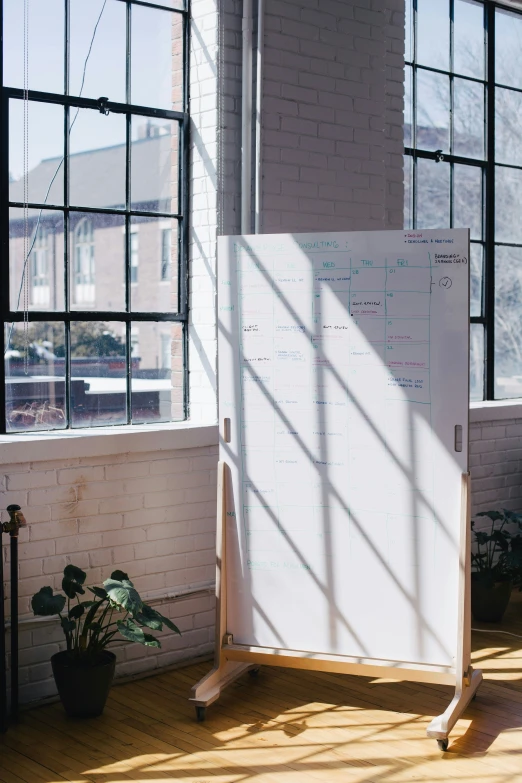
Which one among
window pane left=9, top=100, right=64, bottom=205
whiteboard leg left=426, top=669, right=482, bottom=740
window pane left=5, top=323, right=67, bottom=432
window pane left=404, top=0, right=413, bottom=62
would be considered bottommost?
whiteboard leg left=426, top=669, right=482, bottom=740

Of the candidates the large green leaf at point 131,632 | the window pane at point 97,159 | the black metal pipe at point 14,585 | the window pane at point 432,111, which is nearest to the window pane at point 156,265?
the window pane at point 97,159

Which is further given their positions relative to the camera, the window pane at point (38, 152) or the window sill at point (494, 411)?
the window sill at point (494, 411)

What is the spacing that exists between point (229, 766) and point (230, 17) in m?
2.99

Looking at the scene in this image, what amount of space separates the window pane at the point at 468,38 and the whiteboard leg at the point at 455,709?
334cm

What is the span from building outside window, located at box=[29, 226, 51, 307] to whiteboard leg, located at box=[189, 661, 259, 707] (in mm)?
1582

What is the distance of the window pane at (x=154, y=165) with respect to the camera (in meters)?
4.00

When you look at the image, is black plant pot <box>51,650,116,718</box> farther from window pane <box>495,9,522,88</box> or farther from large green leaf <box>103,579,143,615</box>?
window pane <box>495,9,522,88</box>

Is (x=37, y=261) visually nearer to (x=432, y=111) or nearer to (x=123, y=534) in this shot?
(x=123, y=534)

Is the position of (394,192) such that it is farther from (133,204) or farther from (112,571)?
(112,571)

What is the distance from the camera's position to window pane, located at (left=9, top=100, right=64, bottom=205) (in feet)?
A: 12.0

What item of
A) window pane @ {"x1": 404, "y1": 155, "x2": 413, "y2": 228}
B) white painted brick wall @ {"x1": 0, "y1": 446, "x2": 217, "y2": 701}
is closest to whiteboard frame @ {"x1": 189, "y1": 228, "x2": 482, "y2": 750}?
white painted brick wall @ {"x1": 0, "y1": 446, "x2": 217, "y2": 701}

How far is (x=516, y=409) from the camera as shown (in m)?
5.37

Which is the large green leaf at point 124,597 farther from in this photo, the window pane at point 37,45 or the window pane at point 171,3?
the window pane at point 171,3

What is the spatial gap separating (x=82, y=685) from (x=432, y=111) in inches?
138
